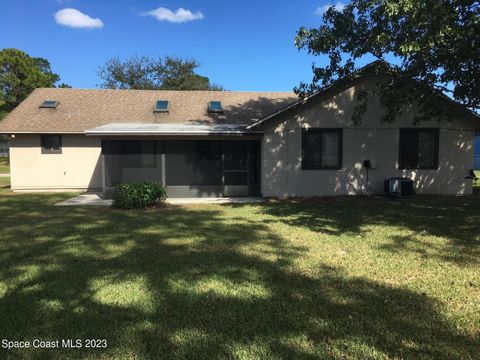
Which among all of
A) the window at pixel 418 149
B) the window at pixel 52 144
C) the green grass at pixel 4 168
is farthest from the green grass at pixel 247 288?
the green grass at pixel 4 168

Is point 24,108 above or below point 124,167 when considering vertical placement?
above

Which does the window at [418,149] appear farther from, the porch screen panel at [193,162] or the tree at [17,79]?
the tree at [17,79]

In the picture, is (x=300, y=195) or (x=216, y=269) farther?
(x=300, y=195)

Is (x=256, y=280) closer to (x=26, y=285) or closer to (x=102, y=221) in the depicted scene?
(x=26, y=285)

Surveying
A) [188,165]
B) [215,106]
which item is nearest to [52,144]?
[188,165]

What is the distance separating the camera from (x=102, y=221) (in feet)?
31.4

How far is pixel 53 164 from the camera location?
17094 millimetres

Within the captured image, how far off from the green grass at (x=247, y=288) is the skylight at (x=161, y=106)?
9738 millimetres

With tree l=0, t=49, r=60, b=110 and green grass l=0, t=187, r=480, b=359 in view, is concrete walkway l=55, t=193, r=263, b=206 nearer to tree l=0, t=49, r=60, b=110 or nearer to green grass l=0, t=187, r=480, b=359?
green grass l=0, t=187, r=480, b=359

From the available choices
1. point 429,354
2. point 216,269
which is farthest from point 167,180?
point 429,354

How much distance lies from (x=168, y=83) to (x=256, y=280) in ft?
116

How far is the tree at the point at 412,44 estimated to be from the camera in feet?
26.5

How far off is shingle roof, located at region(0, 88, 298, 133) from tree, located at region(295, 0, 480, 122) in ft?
19.9

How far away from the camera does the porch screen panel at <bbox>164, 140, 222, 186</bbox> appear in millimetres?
14164
